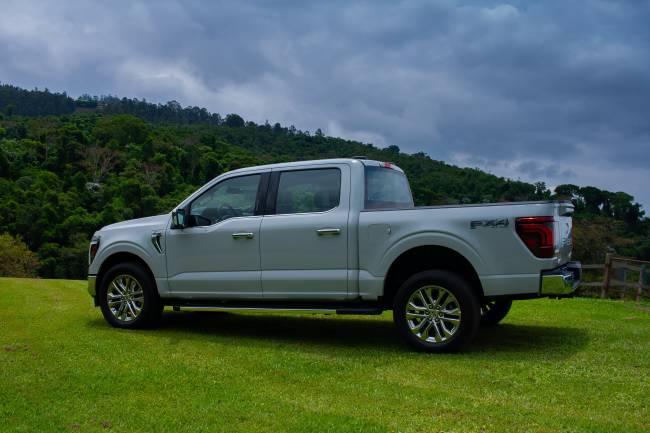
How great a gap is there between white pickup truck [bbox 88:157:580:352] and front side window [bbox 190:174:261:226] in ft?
0.05

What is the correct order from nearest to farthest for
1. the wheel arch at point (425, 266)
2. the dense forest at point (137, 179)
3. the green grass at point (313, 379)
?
the green grass at point (313, 379), the wheel arch at point (425, 266), the dense forest at point (137, 179)

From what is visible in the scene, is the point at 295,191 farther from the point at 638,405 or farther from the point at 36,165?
the point at 36,165

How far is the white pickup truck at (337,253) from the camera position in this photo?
255 inches

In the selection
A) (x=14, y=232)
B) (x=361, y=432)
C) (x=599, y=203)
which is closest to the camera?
(x=361, y=432)

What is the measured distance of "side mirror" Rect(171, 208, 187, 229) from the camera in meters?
8.05

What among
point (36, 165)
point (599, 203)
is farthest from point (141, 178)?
point (599, 203)

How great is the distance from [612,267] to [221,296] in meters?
11.4

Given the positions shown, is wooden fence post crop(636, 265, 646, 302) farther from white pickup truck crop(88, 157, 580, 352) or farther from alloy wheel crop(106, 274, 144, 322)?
alloy wheel crop(106, 274, 144, 322)

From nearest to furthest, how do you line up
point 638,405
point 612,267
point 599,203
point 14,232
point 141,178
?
1. point 638,405
2. point 612,267
3. point 599,203
4. point 14,232
5. point 141,178

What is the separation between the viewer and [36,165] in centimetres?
7931

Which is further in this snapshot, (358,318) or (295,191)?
(358,318)

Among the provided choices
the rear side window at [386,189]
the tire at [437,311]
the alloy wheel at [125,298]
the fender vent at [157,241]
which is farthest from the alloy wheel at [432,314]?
the alloy wheel at [125,298]

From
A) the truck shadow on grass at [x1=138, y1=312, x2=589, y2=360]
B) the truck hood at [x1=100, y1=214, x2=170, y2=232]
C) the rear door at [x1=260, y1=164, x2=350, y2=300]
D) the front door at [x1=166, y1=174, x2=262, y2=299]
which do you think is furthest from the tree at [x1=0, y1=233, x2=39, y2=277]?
the rear door at [x1=260, y1=164, x2=350, y2=300]

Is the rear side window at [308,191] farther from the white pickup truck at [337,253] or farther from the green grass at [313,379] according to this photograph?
the green grass at [313,379]
